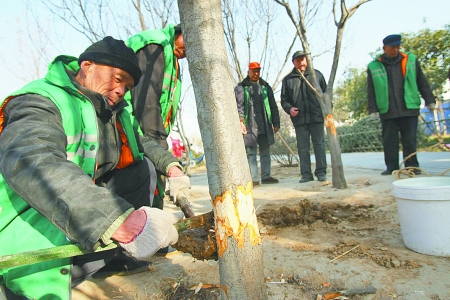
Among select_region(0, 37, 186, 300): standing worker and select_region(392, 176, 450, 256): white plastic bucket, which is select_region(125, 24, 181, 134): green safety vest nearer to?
select_region(0, 37, 186, 300): standing worker

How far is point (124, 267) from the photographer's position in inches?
87.8

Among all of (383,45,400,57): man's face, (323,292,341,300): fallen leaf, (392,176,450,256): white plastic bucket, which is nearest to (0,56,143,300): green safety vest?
(323,292,341,300): fallen leaf

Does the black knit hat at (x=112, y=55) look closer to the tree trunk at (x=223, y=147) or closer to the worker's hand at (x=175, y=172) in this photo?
the tree trunk at (x=223, y=147)

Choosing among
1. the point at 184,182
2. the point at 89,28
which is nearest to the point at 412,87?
the point at 184,182

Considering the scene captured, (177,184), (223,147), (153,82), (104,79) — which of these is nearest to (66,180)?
(223,147)

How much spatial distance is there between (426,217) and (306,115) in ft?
10.3

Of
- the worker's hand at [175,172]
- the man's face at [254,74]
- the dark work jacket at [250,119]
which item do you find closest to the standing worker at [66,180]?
the worker's hand at [175,172]

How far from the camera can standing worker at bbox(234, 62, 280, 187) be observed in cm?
536

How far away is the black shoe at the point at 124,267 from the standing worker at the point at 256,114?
321 centimetres

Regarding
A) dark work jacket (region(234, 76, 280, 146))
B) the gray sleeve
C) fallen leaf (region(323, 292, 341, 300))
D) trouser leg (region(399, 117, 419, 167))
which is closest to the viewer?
the gray sleeve

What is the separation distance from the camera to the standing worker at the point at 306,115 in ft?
16.1

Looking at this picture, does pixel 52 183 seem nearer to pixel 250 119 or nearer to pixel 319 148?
pixel 319 148

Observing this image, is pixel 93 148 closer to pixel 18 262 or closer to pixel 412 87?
pixel 18 262

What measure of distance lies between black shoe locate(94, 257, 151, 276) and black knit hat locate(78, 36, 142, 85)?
126cm
